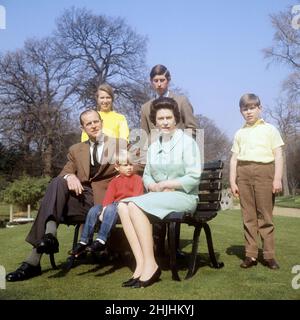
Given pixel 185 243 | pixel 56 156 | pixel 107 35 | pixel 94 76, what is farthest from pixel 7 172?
pixel 185 243

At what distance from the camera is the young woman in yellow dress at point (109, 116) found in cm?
459

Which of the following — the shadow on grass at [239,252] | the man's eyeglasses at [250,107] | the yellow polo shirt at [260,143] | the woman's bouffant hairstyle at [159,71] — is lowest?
the shadow on grass at [239,252]

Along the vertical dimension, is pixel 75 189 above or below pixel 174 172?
below

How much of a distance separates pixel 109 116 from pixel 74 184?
1.18 meters

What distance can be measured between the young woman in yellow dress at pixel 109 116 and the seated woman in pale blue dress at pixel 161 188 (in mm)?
903

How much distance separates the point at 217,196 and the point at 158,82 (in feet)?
3.96

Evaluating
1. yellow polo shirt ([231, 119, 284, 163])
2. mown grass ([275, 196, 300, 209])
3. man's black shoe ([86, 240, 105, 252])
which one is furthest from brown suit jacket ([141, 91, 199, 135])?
mown grass ([275, 196, 300, 209])

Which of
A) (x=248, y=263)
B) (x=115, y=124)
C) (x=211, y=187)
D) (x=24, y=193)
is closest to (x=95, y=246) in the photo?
(x=211, y=187)

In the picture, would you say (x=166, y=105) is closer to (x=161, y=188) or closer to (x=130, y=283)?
(x=161, y=188)

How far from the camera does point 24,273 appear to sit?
3.53m

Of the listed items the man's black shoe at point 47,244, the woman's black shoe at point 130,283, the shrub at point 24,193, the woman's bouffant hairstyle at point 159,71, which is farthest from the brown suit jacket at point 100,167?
the shrub at point 24,193

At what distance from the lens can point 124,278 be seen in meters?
3.63

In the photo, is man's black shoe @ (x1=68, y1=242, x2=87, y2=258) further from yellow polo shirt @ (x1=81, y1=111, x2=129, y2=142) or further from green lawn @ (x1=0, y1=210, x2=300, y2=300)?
yellow polo shirt @ (x1=81, y1=111, x2=129, y2=142)

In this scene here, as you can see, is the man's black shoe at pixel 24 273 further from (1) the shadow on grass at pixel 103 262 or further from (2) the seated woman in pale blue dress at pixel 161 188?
(2) the seated woman in pale blue dress at pixel 161 188
